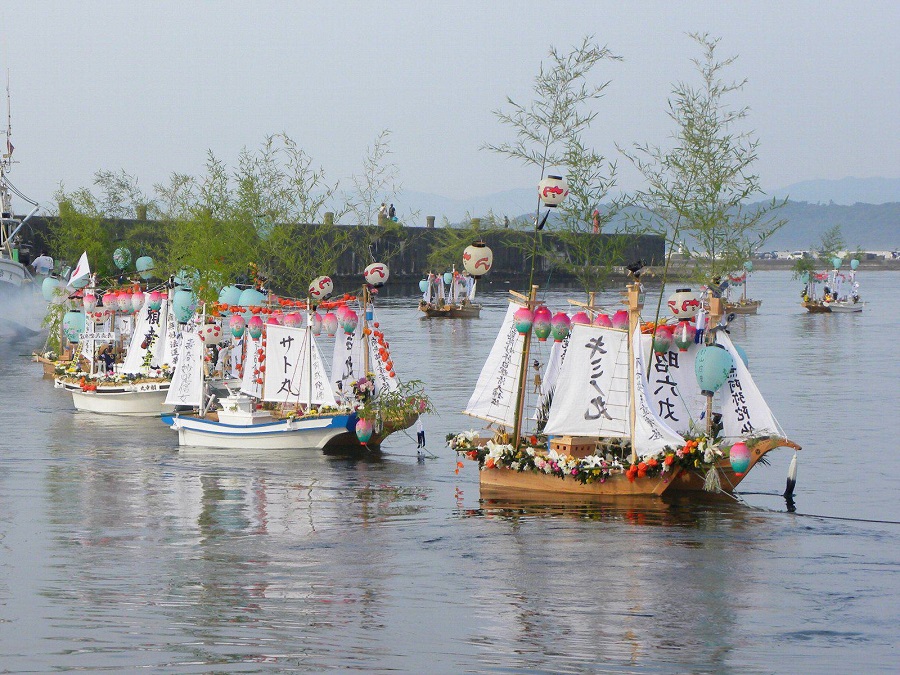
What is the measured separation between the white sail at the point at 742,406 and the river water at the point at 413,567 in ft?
4.68

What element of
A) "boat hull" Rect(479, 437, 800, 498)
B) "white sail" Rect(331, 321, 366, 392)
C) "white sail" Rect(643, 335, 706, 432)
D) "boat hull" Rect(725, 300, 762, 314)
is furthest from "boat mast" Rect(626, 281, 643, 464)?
"boat hull" Rect(725, 300, 762, 314)

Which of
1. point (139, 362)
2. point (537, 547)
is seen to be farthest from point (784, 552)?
point (139, 362)

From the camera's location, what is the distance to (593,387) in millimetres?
21000

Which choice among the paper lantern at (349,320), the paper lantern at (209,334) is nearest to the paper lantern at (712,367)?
the paper lantern at (349,320)

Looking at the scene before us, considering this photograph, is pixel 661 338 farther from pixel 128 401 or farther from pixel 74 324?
pixel 74 324

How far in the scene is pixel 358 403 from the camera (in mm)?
26969

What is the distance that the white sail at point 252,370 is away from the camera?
28406 millimetres

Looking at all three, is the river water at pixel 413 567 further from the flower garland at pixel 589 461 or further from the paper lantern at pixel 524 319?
the paper lantern at pixel 524 319

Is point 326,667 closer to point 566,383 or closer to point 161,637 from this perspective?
point 161,637

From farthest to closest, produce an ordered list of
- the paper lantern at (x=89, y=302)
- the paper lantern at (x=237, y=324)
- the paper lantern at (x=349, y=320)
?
the paper lantern at (x=89, y=302)
the paper lantern at (x=237, y=324)
the paper lantern at (x=349, y=320)

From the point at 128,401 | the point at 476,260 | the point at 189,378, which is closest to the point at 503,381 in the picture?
the point at 476,260

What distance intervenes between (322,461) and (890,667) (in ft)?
52.2

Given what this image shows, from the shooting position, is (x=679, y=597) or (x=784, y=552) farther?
(x=784, y=552)

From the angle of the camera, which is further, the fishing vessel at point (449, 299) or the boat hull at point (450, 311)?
the fishing vessel at point (449, 299)
